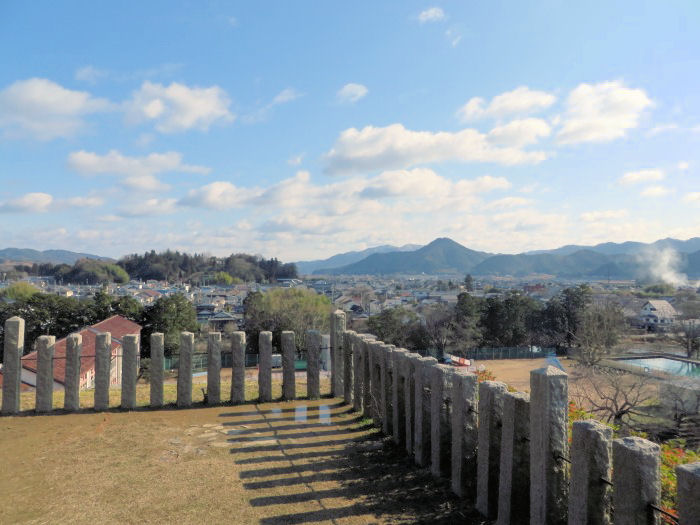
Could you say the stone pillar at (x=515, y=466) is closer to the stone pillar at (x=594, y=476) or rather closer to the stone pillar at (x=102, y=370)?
the stone pillar at (x=594, y=476)

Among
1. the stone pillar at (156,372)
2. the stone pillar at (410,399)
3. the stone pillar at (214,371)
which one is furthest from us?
the stone pillar at (214,371)

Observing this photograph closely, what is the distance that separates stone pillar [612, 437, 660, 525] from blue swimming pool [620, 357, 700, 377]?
4062 cm

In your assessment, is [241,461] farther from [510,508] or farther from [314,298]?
[314,298]

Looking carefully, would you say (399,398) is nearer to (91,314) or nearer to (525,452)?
(525,452)

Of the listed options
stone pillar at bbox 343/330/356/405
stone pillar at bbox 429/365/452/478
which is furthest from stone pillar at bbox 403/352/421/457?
stone pillar at bbox 343/330/356/405

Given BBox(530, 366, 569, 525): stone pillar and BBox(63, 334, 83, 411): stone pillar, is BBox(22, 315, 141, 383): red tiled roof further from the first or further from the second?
BBox(530, 366, 569, 525): stone pillar

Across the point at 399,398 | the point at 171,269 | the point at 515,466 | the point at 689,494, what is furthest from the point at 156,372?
the point at 171,269

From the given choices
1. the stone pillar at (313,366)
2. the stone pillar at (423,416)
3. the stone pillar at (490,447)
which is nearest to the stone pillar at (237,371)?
the stone pillar at (313,366)

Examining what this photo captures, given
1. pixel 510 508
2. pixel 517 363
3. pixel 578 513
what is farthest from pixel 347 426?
pixel 517 363

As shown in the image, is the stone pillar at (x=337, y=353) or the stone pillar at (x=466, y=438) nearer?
the stone pillar at (x=466, y=438)

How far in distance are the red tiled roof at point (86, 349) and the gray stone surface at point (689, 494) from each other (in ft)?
28.0

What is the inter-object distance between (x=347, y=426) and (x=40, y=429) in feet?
15.2

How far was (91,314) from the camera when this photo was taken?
34062 mm

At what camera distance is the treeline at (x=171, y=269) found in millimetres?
121000
